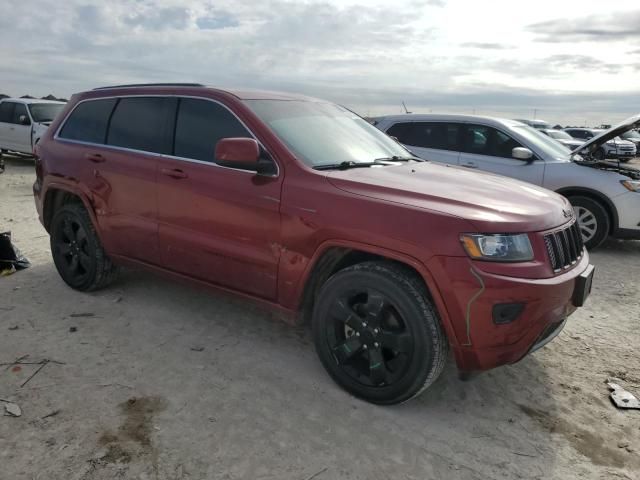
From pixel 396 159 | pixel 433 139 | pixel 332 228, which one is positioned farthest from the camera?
pixel 433 139

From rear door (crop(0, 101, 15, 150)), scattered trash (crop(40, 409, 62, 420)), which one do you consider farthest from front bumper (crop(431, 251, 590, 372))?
rear door (crop(0, 101, 15, 150))

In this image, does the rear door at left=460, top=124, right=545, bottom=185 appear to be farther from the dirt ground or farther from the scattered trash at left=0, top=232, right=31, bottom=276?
the scattered trash at left=0, top=232, right=31, bottom=276

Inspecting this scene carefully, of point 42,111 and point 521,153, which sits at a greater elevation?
point 42,111

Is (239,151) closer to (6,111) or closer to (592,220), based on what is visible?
(592,220)

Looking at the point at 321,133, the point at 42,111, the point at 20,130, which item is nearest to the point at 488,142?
the point at 321,133

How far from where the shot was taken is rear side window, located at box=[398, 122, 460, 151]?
25.3 feet

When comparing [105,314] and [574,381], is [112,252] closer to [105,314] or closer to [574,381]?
[105,314]

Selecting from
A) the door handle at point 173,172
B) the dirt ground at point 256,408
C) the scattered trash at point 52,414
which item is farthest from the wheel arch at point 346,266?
the scattered trash at point 52,414

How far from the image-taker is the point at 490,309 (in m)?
2.69

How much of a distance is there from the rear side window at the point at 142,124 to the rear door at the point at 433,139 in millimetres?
4394

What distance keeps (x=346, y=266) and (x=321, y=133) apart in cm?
102

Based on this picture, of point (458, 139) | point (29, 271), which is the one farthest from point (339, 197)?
point (458, 139)

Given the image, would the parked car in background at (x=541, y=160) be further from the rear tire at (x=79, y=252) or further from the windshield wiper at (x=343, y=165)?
the rear tire at (x=79, y=252)

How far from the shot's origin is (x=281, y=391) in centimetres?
325
